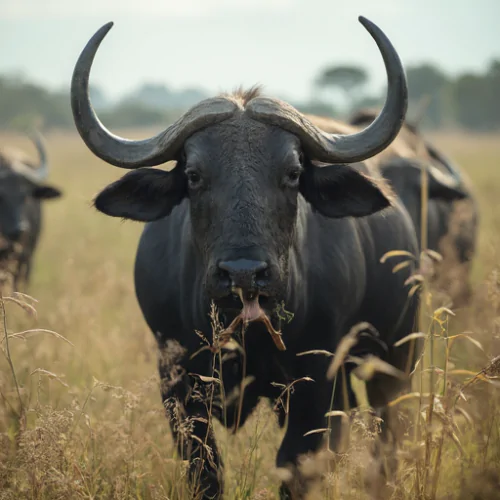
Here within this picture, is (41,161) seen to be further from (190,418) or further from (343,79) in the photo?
(343,79)

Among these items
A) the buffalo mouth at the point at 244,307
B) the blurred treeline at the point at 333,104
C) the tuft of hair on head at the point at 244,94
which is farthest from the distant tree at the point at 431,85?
the buffalo mouth at the point at 244,307

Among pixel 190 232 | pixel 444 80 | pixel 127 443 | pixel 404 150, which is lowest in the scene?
pixel 127 443

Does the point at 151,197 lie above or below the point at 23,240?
above

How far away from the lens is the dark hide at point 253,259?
354cm

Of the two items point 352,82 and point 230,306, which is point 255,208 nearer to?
point 230,306

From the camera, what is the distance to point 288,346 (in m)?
4.01

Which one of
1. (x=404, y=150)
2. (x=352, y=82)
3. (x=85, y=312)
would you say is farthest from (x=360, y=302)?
(x=352, y=82)

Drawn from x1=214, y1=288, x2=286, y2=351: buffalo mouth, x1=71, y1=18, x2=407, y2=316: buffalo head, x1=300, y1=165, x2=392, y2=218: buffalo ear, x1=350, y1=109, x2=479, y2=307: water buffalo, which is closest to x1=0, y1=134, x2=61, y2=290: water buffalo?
x1=350, y1=109, x2=479, y2=307: water buffalo

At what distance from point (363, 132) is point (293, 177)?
49cm

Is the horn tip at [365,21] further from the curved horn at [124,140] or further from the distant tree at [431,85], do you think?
the distant tree at [431,85]

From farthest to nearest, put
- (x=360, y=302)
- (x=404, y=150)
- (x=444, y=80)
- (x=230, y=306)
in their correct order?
(x=444, y=80)
(x=404, y=150)
(x=360, y=302)
(x=230, y=306)

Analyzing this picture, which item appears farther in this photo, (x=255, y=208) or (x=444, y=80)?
(x=444, y=80)

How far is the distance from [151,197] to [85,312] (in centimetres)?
318

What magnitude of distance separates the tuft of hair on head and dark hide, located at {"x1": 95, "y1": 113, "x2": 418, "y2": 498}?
21 cm
